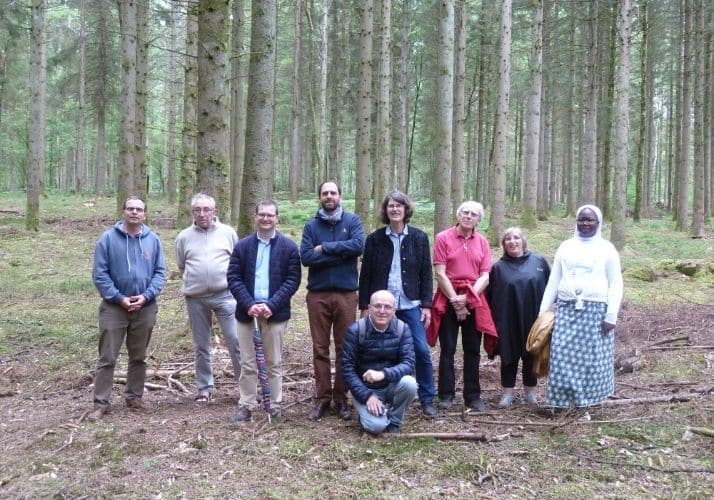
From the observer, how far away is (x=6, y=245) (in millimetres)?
13977

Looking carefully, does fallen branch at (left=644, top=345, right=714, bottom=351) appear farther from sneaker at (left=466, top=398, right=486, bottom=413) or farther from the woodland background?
the woodland background

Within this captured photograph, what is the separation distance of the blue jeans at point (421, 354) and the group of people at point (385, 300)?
1 centimetres

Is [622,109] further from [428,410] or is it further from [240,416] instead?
[240,416]

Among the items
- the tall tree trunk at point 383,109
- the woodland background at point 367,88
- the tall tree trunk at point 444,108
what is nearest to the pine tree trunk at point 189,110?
the woodland background at point 367,88

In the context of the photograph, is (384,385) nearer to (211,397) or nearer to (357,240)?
(357,240)

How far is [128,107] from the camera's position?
14.6 metres

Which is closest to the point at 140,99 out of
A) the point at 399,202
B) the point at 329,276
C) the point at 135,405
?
the point at 135,405

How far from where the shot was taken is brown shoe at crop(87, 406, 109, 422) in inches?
208

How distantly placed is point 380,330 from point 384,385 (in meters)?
0.48

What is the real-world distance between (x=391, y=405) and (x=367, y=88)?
32.4ft

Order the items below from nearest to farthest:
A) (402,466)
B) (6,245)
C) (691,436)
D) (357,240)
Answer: (402,466)
(691,436)
(357,240)
(6,245)

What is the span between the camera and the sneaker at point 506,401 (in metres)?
5.59

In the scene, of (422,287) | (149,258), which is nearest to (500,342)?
(422,287)

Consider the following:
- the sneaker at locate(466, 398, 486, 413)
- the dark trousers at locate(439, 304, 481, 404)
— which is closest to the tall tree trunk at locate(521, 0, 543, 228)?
the dark trousers at locate(439, 304, 481, 404)
